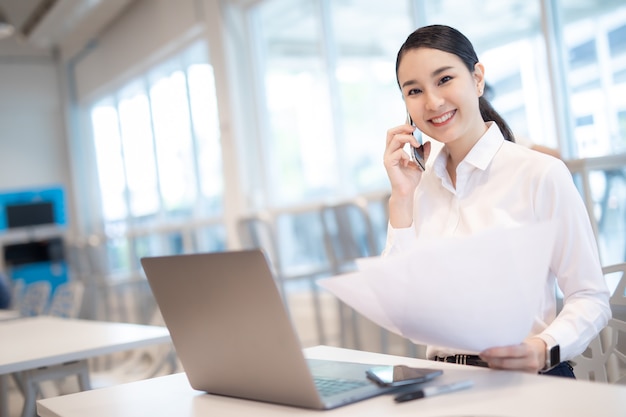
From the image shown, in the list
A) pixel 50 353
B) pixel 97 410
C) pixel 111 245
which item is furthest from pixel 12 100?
pixel 97 410

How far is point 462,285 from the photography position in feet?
3.23

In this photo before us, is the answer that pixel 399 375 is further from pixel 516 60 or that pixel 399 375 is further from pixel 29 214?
pixel 29 214

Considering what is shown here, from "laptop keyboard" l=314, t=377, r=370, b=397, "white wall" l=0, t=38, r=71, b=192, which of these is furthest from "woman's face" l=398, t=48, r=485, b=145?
"white wall" l=0, t=38, r=71, b=192

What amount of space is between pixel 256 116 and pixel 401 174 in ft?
16.7

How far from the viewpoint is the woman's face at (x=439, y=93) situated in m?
1.43

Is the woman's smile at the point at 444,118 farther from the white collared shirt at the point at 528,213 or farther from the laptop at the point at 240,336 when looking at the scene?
the laptop at the point at 240,336

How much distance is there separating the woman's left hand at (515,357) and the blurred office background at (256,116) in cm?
202

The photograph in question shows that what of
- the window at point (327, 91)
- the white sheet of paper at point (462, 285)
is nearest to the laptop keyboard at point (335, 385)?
the white sheet of paper at point (462, 285)

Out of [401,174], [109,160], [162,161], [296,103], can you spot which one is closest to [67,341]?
[401,174]

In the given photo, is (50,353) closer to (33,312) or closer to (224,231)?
(33,312)

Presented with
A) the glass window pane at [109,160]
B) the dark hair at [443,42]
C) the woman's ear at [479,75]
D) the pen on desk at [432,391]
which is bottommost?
the pen on desk at [432,391]

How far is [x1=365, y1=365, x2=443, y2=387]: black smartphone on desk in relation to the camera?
3.63 feet

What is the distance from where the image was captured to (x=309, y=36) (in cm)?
606

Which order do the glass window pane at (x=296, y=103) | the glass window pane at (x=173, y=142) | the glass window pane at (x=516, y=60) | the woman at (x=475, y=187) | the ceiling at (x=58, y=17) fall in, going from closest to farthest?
1. the woman at (x=475, y=187)
2. the glass window pane at (x=516, y=60)
3. the glass window pane at (x=296, y=103)
4. the ceiling at (x=58, y=17)
5. the glass window pane at (x=173, y=142)
